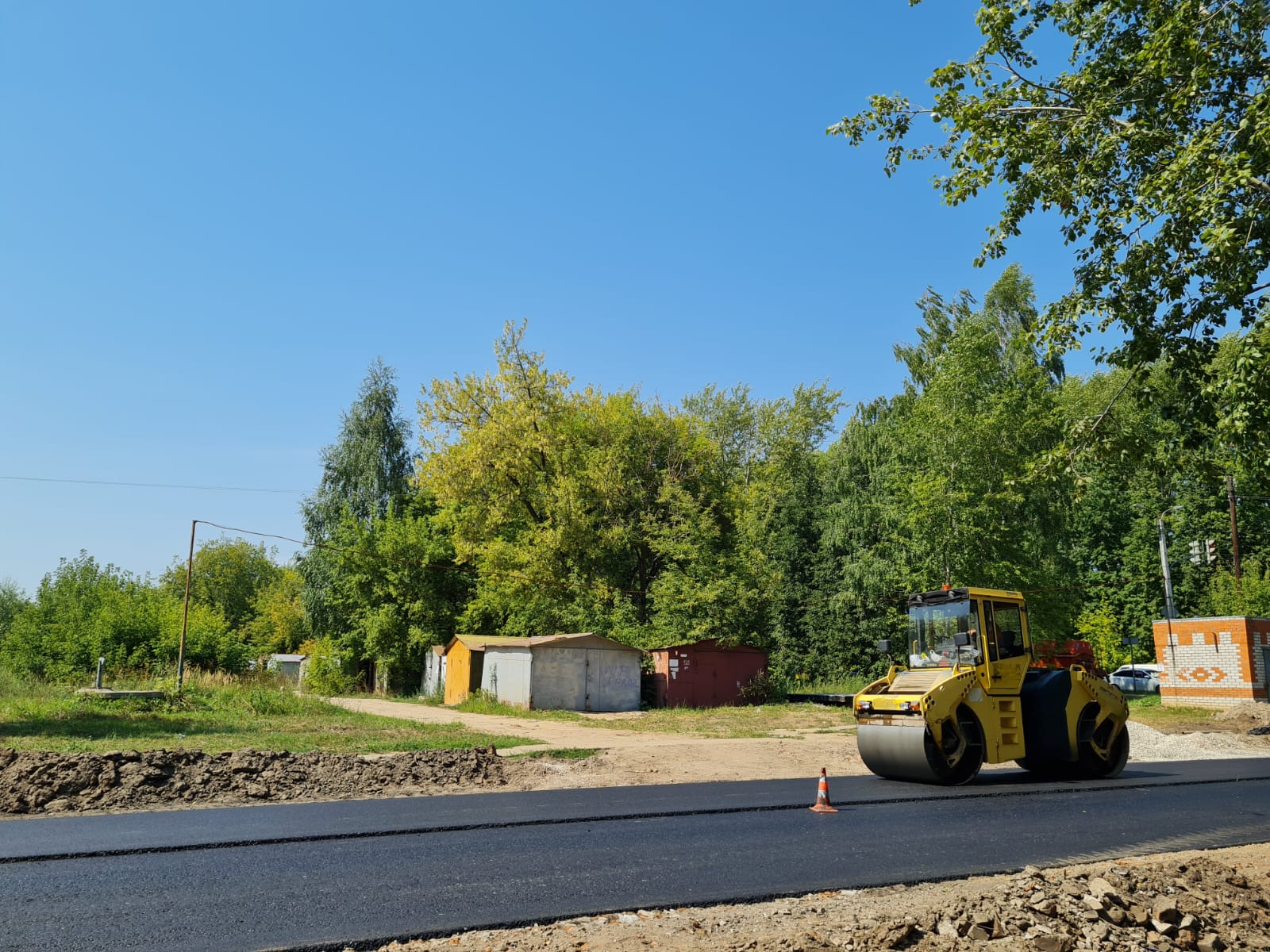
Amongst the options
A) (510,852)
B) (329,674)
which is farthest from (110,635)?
(510,852)

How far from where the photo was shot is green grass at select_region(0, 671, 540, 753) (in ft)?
59.7

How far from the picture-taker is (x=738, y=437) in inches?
2211

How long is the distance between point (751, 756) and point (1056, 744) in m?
5.92

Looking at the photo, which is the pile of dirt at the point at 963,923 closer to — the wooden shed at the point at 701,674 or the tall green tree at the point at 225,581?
the wooden shed at the point at 701,674

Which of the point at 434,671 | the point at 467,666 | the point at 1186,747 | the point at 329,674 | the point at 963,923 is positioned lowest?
the point at 1186,747

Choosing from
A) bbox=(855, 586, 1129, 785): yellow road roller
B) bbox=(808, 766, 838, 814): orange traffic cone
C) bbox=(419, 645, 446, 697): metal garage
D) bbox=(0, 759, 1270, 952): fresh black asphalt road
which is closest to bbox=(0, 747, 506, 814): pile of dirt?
bbox=(0, 759, 1270, 952): fresh black asphalt road

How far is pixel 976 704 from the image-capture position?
1358 cm

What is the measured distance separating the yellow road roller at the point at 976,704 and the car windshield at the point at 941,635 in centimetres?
1

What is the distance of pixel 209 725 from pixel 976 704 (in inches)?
697

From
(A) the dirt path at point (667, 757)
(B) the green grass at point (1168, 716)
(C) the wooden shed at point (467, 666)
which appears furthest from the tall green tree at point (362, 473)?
(B) the green grass at point (1168, 716)

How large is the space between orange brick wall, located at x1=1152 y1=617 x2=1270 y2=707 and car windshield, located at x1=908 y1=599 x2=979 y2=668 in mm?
23107

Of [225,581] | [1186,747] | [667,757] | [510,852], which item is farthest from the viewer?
[225,581]

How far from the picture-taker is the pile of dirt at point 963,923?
5.91 meters

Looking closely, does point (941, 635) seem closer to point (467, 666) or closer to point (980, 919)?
point (980, 919)
